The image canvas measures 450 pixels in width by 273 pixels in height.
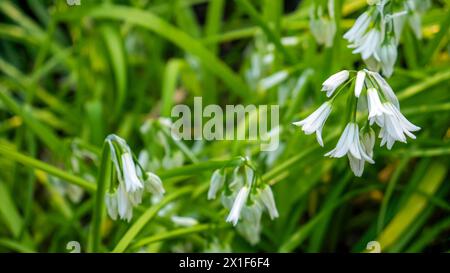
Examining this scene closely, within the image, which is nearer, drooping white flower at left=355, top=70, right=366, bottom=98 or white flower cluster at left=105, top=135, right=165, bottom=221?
drooping white flower at left=355, top=70, right=366, bottom=98

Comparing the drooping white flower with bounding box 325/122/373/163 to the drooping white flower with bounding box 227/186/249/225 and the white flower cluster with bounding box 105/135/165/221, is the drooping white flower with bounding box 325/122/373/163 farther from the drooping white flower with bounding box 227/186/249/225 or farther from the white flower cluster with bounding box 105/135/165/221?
the white flower cluster with bounding box 105/135/165/221

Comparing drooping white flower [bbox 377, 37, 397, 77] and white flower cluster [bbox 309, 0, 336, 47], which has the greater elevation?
white flower cluster [bbox 309, 0, 336, 47]

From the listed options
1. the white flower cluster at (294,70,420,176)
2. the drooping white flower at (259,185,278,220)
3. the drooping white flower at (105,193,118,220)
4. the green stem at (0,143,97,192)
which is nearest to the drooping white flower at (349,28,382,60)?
the white flower cluster at (294,70,420,176)

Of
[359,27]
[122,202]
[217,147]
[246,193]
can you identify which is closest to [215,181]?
[246,193]

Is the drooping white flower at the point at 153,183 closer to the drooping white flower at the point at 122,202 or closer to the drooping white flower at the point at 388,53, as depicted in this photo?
the drooping white flower at the point at 122,202

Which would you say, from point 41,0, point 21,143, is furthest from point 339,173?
point 41,0

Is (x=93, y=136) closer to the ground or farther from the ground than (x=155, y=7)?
closer to the ground
